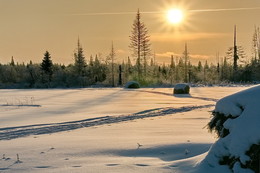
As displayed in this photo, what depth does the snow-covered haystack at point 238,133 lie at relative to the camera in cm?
329

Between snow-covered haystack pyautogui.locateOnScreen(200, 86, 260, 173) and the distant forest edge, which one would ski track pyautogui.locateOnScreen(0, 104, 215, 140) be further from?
the distant forest edge

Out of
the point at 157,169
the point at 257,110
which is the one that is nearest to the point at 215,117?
the point at 257,110

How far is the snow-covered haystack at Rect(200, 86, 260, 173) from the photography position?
3.29 metres

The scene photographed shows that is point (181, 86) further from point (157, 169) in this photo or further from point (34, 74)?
point (34, 74)

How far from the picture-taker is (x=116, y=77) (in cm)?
4328

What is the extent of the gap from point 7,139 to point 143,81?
94.9 ft

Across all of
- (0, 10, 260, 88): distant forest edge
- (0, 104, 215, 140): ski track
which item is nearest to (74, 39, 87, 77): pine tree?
(0, 10, 260, 88): distant forest edge

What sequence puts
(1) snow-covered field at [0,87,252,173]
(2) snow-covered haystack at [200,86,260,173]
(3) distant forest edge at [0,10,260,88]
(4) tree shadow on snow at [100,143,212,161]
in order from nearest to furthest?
(2) snow-covered haystack at [200,86,260,173] < (1) snow-covered field at [0,87,252,173] < (4) tree shadow on snow at [100,143,212,161] < (3) distant forest edge at [0,10,260,88]

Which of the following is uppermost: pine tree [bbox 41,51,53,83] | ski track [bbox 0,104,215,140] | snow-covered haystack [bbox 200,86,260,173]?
pine tree [bbox 41,51,53,83]

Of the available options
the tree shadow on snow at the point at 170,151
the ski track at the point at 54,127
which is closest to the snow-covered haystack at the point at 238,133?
the tree shadow on snow at the point at 170,151

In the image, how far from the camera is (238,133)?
348cm

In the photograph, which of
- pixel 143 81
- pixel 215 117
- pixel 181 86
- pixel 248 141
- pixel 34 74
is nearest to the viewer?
pixel 248 141

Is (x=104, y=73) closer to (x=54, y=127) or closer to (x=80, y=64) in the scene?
(x=80, y=64)

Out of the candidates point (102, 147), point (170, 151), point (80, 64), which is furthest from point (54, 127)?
point (80, 64)
